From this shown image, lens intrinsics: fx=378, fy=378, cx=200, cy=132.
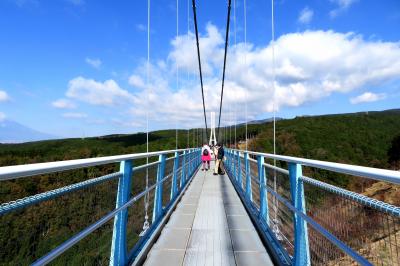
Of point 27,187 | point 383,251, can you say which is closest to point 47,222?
point 27,187

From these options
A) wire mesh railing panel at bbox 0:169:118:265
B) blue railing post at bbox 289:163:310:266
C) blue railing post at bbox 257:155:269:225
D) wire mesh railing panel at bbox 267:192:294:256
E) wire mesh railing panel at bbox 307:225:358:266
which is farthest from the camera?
blue railing post at bbox 257:155:269:225

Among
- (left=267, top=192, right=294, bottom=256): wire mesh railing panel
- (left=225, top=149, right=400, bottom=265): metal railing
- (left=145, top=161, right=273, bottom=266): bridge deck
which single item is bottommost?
(left=145, top=161, right=273, bottom=266): bridge deck

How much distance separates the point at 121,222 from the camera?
314 cm

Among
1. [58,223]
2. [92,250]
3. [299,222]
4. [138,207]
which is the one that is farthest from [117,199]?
[299,222]

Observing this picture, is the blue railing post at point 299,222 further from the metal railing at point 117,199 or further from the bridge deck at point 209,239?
the metal railing at point 117,199

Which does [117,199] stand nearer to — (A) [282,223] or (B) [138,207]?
(B) [138,207]

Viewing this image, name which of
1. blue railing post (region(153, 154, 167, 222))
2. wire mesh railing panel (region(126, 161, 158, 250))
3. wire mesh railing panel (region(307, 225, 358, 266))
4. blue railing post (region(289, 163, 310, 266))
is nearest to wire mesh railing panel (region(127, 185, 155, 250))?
wire mesh railing panel (region(126, 161, 158, 250))

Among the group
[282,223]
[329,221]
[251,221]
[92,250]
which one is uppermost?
[329,221]

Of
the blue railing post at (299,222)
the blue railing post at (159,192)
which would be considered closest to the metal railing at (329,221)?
the blue railing post at (299,222)

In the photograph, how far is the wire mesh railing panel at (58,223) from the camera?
144 centimetres

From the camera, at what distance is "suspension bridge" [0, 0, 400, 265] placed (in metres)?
1.58

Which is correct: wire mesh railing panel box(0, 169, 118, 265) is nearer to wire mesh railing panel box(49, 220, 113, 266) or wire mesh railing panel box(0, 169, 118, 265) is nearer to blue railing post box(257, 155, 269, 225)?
wire mesh railing panel box(49, 220, 113, 266)

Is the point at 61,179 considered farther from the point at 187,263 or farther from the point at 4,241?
the point at 187,263

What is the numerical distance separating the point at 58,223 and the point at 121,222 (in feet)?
4.43
